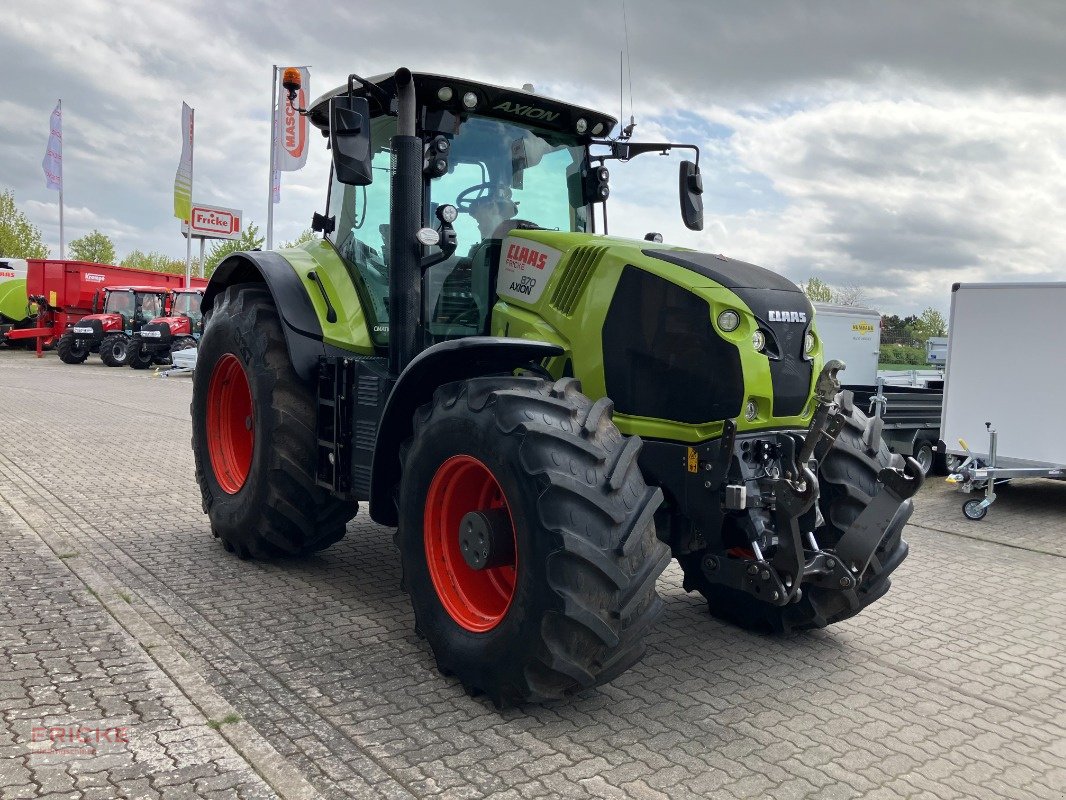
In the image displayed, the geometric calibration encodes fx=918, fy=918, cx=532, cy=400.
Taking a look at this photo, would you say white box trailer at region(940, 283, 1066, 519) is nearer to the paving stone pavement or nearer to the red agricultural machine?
the paving stone pavement

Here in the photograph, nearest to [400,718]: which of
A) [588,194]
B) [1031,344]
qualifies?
[588,194]

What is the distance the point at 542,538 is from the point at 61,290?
3109 cm

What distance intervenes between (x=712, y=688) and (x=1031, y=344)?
23.2ft

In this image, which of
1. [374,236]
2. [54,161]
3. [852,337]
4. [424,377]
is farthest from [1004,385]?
[54,161]

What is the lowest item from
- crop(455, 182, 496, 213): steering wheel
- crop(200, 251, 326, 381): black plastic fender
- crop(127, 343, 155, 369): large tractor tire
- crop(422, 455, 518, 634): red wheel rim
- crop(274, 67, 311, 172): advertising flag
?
crop(127, 343, 155, 369): large tractor tire

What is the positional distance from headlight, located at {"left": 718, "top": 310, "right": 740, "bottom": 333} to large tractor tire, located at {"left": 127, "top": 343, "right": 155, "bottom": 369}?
24080mm

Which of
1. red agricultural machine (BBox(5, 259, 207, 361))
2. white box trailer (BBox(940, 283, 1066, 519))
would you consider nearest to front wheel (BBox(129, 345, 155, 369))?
red agricultural machine (BBox(5, 259, 207, 361))

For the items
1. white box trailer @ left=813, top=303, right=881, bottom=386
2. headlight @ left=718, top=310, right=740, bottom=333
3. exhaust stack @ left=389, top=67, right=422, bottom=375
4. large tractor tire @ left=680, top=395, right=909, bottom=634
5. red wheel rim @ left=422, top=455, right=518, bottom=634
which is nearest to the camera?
headlight @ left=718, top=310, right=740, bottom=333

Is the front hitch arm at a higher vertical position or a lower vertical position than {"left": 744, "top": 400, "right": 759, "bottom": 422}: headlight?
lower

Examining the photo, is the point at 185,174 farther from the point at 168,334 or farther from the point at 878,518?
the point at 878,518

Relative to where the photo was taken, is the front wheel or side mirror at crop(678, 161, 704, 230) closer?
side mirror at crop(678, 161, 704, 230)

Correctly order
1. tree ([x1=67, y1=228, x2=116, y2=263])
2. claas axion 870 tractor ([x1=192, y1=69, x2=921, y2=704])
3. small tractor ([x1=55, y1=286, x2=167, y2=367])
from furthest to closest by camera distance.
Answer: tree ([x1=67, y1=228, x2=116, y2=263]), small tractor ([x1=55, y1=286, x2=167, y2=367]), claas axion 870 tractor ([x1=192, y1=69, x2=921, y2=704])

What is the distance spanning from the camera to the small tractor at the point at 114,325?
85.5 feet

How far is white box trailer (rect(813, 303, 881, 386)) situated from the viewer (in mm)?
15836
